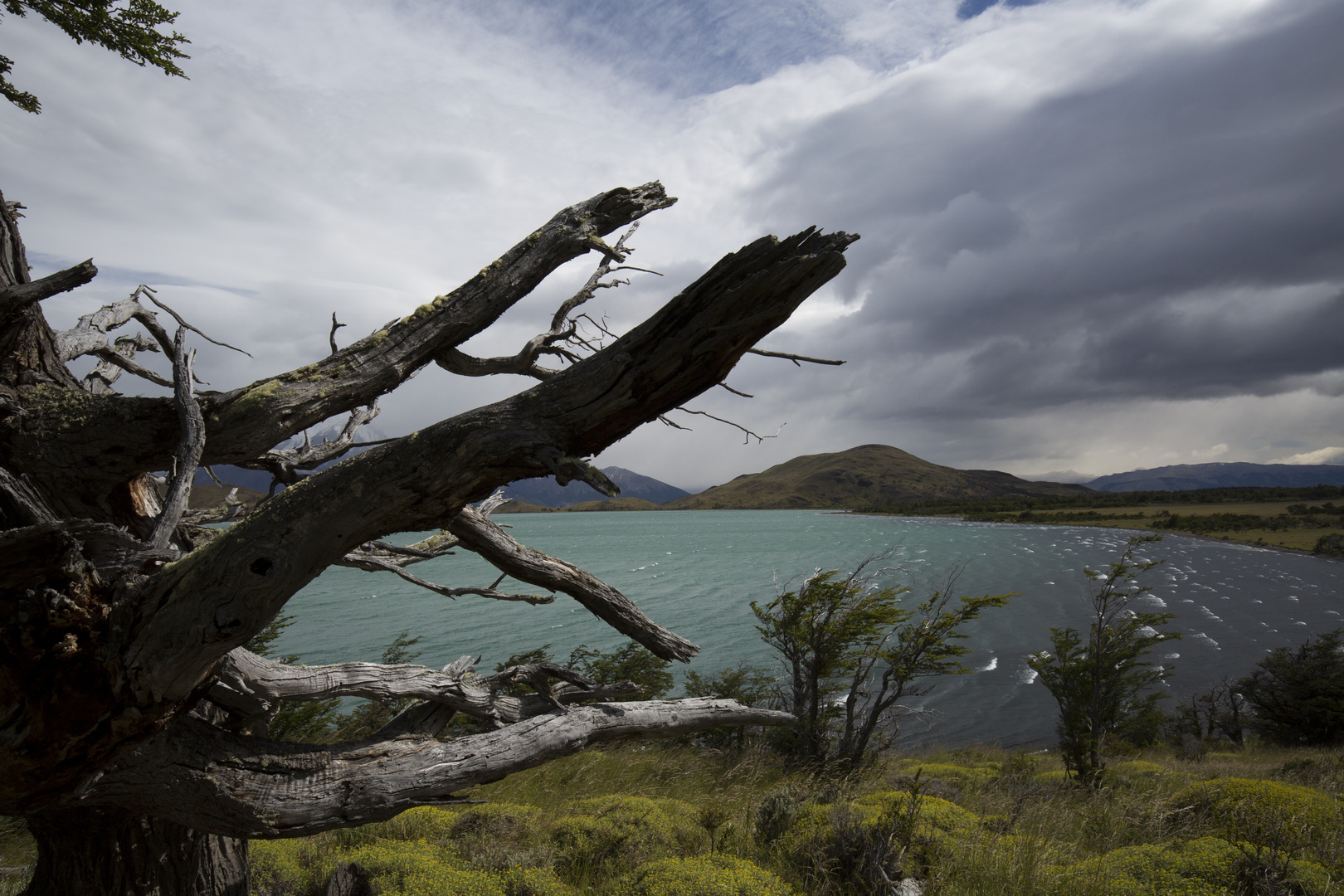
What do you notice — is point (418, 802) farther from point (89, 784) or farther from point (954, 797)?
point (954, 797)

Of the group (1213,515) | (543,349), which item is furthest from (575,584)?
(1213,515)

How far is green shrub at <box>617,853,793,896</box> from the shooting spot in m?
3.85

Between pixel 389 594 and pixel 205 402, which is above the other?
pixel 205 402

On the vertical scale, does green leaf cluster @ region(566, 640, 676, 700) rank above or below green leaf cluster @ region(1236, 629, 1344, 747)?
above

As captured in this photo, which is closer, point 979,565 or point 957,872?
point 957,872

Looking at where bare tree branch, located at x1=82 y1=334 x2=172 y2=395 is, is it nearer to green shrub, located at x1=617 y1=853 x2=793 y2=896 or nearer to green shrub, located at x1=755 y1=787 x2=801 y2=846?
green shrub, located at x1=617 y1=853 x2=793 y2=896

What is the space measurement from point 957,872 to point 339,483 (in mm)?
4736

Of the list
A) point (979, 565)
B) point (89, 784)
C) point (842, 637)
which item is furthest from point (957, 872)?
point (979, 565)

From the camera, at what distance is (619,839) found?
5328 mm

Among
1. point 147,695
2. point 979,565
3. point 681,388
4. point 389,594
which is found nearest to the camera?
point 681,388

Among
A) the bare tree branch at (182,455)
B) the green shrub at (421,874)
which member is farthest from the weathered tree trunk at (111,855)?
the bare tree branch at (182,455)

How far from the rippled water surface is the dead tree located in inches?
811

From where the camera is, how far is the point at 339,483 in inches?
87.3

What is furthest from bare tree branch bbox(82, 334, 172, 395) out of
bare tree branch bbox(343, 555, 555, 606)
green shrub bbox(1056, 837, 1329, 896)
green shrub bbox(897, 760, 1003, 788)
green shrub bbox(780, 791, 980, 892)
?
green shrub bbox(897, 760, 1003, 788)
